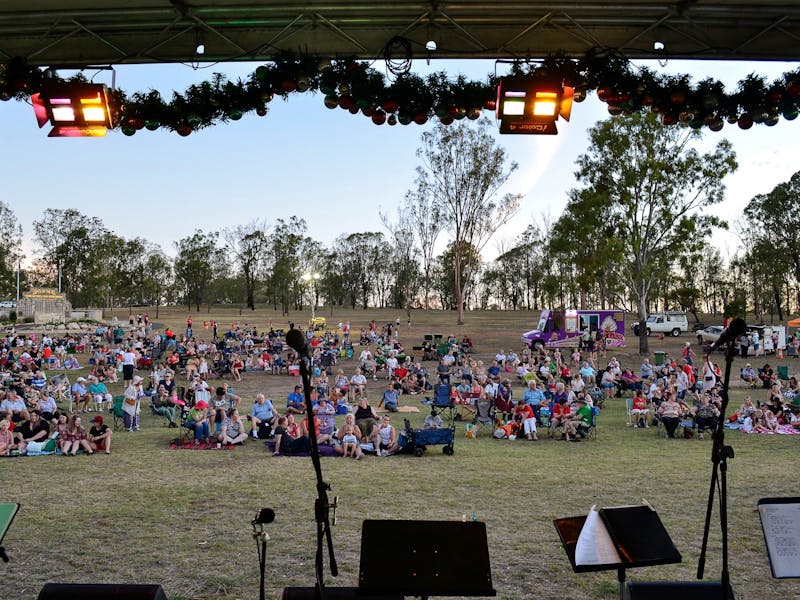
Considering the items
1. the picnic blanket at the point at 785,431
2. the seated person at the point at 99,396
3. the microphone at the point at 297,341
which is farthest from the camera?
the seated person at the point at 99,396

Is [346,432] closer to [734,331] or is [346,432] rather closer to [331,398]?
[331,398]

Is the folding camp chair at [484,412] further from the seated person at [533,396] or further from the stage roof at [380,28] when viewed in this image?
the stage roof at [380,28]

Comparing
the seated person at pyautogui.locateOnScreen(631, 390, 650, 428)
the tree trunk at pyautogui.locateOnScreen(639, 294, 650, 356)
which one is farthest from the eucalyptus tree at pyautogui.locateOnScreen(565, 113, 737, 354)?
the seated person at pyautogui.locateOnScreen(631, 390, 650, 428)

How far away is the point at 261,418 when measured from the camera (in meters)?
12.9

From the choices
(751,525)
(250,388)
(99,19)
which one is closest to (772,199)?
(250,388)

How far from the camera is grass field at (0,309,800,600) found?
558 cm

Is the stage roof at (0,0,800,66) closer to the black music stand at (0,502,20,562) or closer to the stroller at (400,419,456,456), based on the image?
the black music stand at (0,502,20,562)

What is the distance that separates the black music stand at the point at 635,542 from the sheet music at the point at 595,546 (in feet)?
0.09

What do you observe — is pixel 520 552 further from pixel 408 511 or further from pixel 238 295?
pixel 238 295

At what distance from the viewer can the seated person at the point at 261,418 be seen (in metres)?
Result: 12.8

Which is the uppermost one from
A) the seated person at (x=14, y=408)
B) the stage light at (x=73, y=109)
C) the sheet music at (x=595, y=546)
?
the stage light at (x=73, y=109)

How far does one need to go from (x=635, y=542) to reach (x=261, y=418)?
10000 mm

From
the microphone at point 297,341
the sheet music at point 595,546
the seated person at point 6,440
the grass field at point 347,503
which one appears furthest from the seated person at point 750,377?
the microphone at point 297,341

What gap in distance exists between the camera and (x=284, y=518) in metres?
7.29
